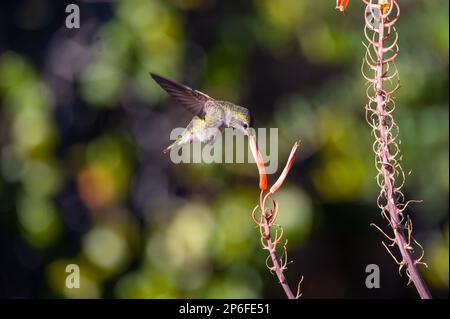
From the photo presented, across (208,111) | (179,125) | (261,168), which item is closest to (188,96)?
(208,111)

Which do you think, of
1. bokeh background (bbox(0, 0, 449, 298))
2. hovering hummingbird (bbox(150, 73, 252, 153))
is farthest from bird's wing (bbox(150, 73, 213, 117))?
bokeh background (bbox(0, 0, 449, 298))

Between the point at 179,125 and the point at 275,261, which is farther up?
the point at 179,125

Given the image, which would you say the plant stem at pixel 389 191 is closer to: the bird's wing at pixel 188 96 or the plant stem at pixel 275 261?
the plant stem at pixel 275 261

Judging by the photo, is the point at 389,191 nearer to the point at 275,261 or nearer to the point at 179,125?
the point at 275,261

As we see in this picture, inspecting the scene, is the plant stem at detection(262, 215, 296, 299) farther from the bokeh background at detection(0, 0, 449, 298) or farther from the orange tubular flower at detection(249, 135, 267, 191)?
the bokeh background at detection(0, 0, 449, 298)

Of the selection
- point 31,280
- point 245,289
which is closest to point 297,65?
point 245,289

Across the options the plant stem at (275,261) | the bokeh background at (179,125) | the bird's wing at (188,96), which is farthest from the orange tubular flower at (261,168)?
the bokeh background at (179,125)
